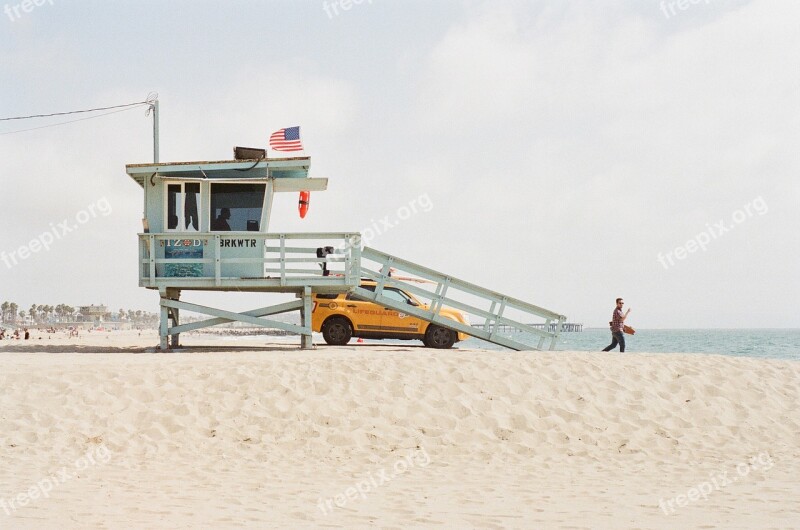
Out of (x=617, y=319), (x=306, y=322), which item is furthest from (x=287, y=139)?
(x=617, y=319)

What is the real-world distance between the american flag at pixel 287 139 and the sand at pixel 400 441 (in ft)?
17.7

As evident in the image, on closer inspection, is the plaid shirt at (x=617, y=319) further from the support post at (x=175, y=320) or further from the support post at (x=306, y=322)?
the support post at (x=175, y=320)

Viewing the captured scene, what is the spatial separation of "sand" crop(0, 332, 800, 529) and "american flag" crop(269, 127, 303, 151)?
5.41m

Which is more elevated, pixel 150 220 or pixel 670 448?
pixel 150 220

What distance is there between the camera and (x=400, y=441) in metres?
8.45

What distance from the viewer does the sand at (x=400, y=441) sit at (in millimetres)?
5723

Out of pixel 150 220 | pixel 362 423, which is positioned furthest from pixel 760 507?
pixel 150 220

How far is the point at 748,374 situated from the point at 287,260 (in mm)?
9355

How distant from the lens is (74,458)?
25.3 feet

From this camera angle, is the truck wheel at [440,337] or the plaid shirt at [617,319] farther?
the truck wheel at [440,337]

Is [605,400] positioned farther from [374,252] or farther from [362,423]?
[374,252]
